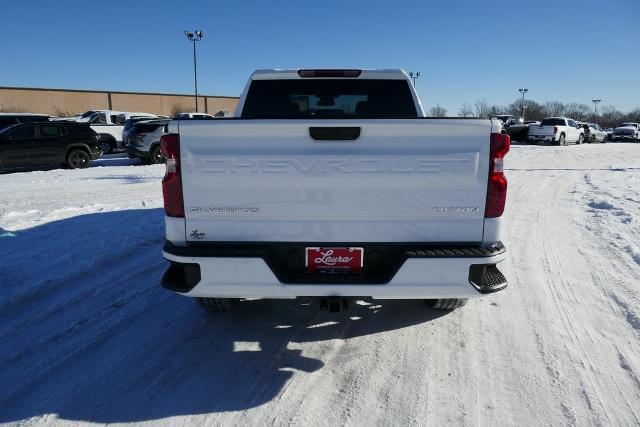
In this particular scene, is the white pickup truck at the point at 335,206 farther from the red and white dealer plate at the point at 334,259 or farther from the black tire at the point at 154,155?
the black tire at the point at 154,155

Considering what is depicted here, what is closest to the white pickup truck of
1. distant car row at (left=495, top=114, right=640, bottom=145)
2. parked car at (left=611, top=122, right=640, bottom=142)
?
distant car row at (left=495, top=114, right=640, bottom=145)

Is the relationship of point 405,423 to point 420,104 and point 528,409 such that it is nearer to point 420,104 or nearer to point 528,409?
point 528,409

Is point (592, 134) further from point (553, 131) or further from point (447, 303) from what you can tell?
point (447, 303)

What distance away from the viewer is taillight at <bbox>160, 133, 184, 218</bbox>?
2.58 metres

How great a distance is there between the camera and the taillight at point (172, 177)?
2.58 m

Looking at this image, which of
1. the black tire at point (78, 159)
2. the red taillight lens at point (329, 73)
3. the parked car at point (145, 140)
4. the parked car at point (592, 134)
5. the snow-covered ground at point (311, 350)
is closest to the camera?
the snow-covered ground at point (311, 350)

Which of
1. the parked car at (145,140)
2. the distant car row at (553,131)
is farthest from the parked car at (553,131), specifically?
the parked car at (145,140)

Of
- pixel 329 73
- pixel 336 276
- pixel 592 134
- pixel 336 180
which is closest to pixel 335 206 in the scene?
pixel 336 180

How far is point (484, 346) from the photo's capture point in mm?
3158

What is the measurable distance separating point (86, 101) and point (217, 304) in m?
59.8

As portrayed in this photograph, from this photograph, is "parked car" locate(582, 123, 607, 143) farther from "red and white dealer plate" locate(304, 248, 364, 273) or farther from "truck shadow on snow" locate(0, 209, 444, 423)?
"red and white dealer plate" locate(304, 248, 364, 273)

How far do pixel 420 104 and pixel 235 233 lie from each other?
2613mm

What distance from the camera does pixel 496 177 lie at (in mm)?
2615

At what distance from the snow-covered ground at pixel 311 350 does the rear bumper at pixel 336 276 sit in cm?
57
